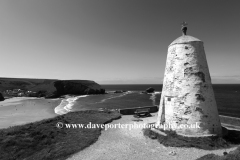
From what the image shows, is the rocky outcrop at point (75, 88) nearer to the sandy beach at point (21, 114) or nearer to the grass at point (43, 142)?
the sandy beach at point (21, 114)

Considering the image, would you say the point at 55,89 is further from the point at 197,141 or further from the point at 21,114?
the point at 197,141

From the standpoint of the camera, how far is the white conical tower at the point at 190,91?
326 inches

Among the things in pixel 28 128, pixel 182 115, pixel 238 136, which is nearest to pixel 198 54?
pixel 182 115

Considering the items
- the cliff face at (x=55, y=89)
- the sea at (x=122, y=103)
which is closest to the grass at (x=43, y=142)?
the sea at (x=122, y=103)

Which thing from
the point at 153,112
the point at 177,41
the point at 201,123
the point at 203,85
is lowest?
the point at 153,112

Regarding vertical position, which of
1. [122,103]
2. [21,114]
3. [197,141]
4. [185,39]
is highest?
[185,39]

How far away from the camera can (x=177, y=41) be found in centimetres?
933

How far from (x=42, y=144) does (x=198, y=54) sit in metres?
11.8

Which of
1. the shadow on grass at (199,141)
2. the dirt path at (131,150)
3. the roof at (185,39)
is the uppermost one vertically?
the roof at (185,39)

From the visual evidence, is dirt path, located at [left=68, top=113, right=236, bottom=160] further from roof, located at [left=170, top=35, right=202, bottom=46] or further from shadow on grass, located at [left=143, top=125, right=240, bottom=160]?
roof, located at [left=170, top=35, right=202, bottom=46]

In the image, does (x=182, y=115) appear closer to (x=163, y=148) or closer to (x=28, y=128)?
(x=163, y=148)

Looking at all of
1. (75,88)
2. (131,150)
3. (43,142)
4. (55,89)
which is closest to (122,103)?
(43,142)

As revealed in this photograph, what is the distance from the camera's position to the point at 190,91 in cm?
845

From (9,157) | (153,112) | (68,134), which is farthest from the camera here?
(153,112)
